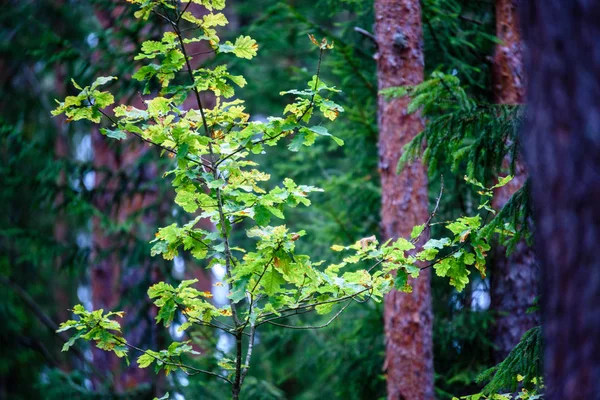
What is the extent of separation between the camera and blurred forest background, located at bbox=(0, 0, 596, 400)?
477 cm

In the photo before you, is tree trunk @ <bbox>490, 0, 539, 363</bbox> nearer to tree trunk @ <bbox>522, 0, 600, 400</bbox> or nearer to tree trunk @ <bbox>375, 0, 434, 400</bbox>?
tree trunk @ <bbox>375, 0, 434, 400</bbox>

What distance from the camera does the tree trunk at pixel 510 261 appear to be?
4.80 metres

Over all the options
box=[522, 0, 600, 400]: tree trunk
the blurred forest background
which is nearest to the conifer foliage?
the blurred forest background

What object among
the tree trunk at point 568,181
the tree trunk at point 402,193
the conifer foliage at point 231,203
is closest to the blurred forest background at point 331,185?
the tree trunk at point 402,193

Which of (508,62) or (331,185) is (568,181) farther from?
(331,185)

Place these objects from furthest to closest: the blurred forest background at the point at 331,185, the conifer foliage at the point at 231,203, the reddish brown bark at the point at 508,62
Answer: the reddish brown bark at the point at 508,62 < the blurred forest background at the point at 331,185 < the conifer foliage at the point at 231,203

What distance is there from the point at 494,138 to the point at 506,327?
1970 mm

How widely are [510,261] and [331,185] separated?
6.02 ft

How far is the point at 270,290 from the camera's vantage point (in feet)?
8.67

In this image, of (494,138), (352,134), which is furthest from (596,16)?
(352,134)

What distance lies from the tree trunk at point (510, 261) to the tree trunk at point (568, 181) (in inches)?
131

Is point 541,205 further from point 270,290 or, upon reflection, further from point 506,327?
point 506,327

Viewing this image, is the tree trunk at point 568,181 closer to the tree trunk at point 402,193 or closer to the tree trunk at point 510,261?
the tree trunk at point 402,193

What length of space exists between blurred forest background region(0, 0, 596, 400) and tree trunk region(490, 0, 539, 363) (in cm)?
1
